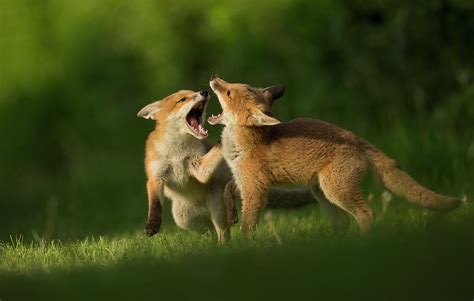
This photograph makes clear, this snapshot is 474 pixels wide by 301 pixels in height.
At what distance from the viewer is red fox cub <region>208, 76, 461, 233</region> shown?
A: 6430 mm

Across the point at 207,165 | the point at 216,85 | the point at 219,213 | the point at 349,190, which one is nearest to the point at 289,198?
the point at 219,213

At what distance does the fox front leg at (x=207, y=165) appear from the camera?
716cm

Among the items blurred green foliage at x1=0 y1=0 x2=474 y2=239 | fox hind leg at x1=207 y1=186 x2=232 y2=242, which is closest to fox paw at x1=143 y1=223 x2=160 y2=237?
fox hind leg at x1=207 y1=186 x2=232 y2=242

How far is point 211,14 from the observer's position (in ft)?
43.0

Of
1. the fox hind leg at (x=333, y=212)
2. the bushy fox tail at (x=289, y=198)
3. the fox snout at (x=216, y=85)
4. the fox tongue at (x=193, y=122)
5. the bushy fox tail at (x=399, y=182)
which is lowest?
the bushy fox tail at (x=289, y=198)

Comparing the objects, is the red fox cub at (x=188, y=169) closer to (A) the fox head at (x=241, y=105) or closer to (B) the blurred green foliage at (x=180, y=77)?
(A) the fox head at (x=241, y=105)

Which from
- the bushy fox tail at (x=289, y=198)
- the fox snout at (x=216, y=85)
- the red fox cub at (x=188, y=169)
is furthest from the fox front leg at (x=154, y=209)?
the bushy fox tail at (x=289, y=198)

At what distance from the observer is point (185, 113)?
7.29 metres

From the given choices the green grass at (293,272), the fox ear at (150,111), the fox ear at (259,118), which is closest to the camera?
the green grass at (293,272)

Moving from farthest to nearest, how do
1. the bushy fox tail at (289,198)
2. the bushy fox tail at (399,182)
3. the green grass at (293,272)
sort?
the bushy fox tail at (289,198), the bushy fox tail at (399,182), the green grass at (293,272)

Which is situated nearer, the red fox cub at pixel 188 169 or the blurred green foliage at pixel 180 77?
the red fox cub at pixel 188 169

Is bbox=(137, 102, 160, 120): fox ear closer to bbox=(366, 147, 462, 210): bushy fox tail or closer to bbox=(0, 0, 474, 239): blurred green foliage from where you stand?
bbox=(366, 147, 462, 210): bushy fox tail

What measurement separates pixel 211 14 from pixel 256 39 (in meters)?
0.70

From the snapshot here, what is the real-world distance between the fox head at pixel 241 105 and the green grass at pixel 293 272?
→ 1.09m
